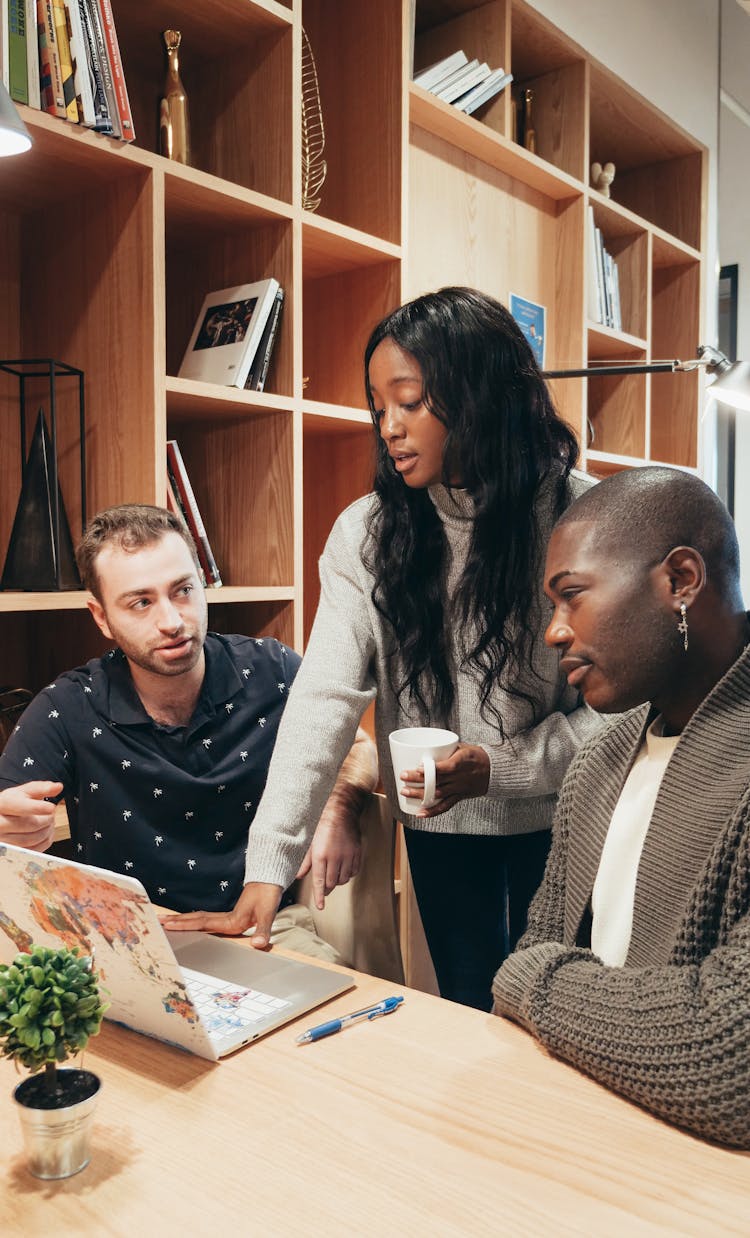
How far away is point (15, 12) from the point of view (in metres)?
1.56

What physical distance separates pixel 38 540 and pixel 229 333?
623 millimetres

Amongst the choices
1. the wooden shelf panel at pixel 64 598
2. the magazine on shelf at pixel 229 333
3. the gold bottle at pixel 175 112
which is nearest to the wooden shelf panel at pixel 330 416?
the magazine on shelf at pixel 229 333

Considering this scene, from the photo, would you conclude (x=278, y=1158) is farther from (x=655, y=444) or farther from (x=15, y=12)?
(x=655, y=444)

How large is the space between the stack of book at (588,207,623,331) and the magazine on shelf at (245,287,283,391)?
5.02ft

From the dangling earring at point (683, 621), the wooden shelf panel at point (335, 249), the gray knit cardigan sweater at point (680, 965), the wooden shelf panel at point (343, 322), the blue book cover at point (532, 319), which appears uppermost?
the blue book cover at point (532, 319)

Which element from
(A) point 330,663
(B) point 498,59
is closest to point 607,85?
(B) point 498,59

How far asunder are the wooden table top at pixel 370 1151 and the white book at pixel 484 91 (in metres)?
2.42

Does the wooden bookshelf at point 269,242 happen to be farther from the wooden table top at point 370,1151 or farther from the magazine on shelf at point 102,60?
the wooden table top at point 370,1151

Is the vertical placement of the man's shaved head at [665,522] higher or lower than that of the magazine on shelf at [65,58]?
lower

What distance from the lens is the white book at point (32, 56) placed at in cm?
157

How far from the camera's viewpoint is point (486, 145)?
2670 mm

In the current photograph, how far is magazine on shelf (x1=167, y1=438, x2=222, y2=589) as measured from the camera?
1.98 metres

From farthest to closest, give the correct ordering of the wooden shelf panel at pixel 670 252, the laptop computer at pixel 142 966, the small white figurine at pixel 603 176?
the wooden shelf panel at pixel 670 252 → the small white figurine at pixel 603 176 → the laptop computer at pixel 142 966

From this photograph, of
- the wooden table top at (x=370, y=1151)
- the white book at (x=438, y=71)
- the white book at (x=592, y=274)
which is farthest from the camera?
the white book at (x=592, y=274)
